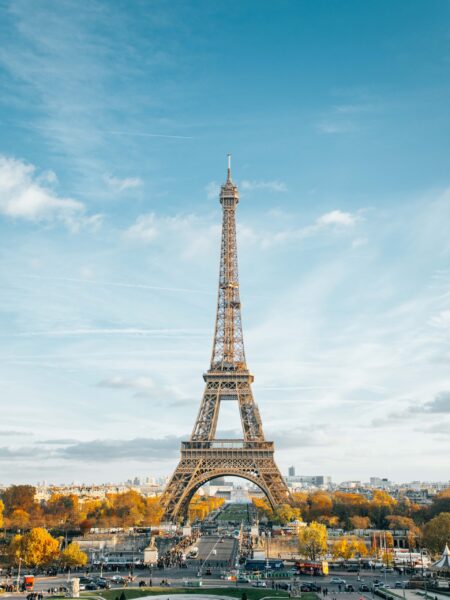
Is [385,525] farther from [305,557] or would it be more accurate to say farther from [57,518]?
[57,518]

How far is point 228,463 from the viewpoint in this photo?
312ft

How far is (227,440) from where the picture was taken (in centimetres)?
9650

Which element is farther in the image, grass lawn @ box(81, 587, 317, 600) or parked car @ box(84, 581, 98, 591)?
parked car @ box(84, 581, 98, 591)

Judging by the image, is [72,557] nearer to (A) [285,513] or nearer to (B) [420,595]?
(B) [420,595]

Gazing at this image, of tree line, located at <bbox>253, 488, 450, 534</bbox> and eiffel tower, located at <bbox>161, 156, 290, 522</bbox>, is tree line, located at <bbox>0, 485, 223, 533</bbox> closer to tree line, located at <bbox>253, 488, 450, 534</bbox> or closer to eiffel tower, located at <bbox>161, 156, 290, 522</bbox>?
eiffel tower, located at <bbox>161, 156, 290, 522</bbox>

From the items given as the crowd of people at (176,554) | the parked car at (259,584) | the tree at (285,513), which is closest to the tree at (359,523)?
the tree at (285,513)

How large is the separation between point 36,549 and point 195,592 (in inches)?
820

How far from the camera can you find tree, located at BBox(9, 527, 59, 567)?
65125mm

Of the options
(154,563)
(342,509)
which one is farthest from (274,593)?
(342,509)

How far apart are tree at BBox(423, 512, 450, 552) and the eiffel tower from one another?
2257cm

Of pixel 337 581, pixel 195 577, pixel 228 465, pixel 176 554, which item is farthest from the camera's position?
pixel 228 465

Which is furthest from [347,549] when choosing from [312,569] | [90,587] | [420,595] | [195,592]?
[90,587]

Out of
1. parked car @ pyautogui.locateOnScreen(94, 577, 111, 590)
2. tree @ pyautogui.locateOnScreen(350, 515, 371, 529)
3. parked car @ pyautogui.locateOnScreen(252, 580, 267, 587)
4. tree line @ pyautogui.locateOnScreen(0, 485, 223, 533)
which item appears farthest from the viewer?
tree @ pyautogui.locateOnScreen(350, 515, 371, 529)

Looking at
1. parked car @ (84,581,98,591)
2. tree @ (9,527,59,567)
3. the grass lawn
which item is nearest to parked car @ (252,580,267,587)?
the grass lawn
